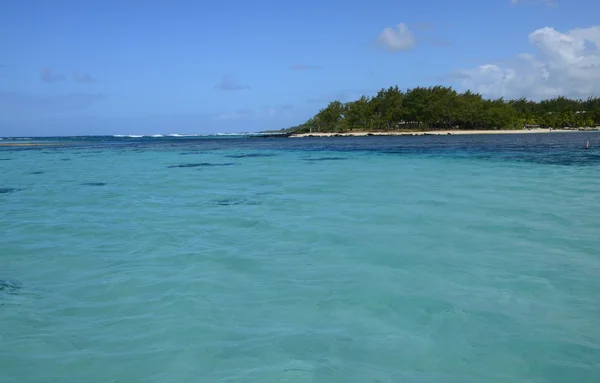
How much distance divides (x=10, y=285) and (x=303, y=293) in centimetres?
378

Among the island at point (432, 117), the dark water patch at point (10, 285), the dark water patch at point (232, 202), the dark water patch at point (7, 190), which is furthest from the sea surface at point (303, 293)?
the island at point (432, 117)

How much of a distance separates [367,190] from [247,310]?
1013 centimetres

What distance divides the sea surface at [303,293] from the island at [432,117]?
90588mm

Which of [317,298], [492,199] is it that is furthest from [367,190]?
[317,298]

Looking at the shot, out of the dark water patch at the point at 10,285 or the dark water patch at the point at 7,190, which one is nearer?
the dark water patch at the point at 10,285

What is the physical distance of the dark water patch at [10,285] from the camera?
5.55 metres

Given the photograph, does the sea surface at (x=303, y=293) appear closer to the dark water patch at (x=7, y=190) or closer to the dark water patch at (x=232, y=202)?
the dark water patch at (x=232, y=202)

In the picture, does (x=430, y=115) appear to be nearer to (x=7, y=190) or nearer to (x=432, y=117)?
Result: (x=432, y=117)

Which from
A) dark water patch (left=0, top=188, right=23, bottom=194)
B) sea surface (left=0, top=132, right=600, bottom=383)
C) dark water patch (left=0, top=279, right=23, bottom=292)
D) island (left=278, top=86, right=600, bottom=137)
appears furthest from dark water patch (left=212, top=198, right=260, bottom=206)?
island (left=278, top=86, right=600, bottom=137)

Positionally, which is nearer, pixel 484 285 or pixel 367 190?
pixel 484 285

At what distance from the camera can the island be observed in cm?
9775

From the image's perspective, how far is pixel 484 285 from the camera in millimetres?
5543

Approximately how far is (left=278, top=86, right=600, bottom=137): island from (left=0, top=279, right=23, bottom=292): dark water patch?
95.0 m

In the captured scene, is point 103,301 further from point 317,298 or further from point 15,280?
point 317,298
